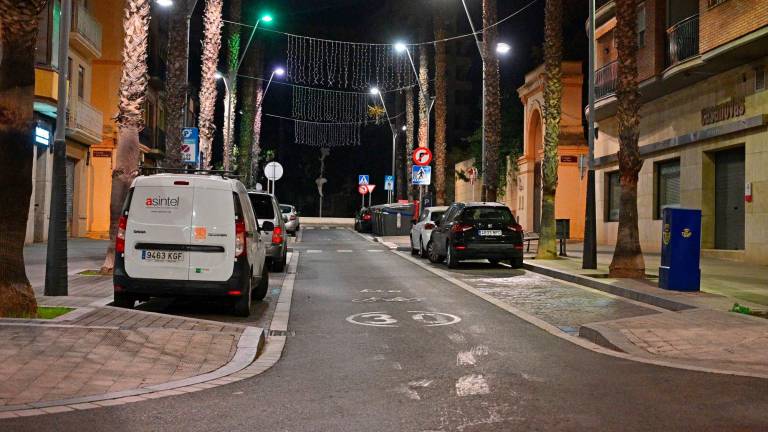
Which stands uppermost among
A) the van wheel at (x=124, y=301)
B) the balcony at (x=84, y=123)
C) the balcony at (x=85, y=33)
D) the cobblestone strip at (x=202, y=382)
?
the balcony at (x=85, y=33)

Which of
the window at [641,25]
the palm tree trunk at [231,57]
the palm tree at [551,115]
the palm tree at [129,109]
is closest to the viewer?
the palm tree at [129,109]

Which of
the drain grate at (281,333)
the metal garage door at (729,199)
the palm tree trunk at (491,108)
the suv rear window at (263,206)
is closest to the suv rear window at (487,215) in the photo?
the suv rear window at (263,206)

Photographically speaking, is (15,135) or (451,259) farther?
(451,259)

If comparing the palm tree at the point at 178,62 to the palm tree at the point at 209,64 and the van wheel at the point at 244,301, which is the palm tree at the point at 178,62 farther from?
the palm tree at the point at 209,64

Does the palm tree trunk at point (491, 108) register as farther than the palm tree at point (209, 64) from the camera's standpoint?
No

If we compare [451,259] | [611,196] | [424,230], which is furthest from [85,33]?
[611,196]

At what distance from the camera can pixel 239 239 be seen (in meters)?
10.4

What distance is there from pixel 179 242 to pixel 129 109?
6470 millimetres

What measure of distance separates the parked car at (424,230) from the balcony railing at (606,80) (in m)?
8.96

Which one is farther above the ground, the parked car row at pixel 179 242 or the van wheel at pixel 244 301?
the parked car row at pixel 179 242

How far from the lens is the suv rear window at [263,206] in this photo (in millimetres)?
18750

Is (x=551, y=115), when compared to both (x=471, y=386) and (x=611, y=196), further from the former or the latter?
(x=471, y=386)

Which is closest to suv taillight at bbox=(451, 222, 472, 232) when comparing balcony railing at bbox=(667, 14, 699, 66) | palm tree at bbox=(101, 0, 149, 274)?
palm tree at bbox=(101, 0, 149, 274)

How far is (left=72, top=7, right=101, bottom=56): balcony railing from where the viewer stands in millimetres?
29002
